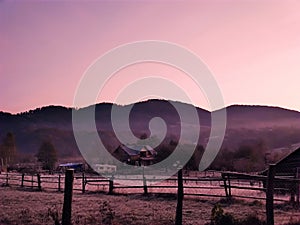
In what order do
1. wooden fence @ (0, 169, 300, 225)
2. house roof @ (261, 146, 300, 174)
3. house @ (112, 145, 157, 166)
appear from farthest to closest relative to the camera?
house @ (112, 145, 157, 166) → house roof @ (261, 146, 300, 174) → wooden fence @ (0, 169, 300, 225)

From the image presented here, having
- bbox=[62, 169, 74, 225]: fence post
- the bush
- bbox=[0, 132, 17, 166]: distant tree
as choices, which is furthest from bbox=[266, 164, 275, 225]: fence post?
bbox=[0, 132, 17, 166]: distant tree

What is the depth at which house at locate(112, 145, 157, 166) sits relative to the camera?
74863 millimetres

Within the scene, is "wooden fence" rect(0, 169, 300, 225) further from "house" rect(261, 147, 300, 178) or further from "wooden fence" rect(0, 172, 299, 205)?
"house" rect(261, 147, 300, 178)

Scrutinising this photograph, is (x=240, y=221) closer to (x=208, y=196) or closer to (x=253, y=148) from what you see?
(x=208, y=196)

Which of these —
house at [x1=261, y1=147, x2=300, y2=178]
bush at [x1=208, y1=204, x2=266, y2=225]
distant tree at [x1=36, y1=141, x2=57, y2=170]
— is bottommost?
bush at [x1=208, y1=204, x2=266, y2=225]

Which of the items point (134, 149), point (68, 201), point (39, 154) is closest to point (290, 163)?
point (68, 201)

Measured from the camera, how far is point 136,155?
7844 cm

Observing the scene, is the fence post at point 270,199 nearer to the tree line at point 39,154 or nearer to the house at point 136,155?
the house at point 136,155

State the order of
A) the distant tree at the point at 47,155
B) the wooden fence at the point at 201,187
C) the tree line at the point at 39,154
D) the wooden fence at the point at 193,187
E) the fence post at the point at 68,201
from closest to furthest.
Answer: the fence post at the point at 68,201
the wooden fence at the point at 201,187
the wooden fence at the point at 193,187
the tree line at the point at 39,154
the distant tree at the point at 47,155

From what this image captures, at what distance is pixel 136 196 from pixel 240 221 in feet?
38.8

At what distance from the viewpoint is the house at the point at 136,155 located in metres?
74.9

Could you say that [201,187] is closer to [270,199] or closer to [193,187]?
[193,187]

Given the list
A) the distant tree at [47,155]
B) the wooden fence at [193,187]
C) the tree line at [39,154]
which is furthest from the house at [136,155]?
the wooden fence at [193,187]

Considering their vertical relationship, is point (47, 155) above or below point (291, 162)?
above
